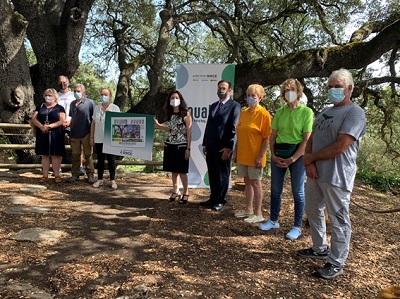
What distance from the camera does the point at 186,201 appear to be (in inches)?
216

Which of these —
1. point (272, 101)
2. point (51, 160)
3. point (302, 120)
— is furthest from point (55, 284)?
point (272, 101)

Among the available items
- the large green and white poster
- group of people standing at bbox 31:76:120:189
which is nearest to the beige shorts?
the large green and white poster

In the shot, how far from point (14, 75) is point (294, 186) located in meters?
6.43

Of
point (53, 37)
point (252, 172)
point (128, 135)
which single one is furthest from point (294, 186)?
point (53, 37)

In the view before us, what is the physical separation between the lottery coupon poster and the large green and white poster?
0.81 m

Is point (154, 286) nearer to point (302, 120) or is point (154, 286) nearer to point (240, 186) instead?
point (302, 120)

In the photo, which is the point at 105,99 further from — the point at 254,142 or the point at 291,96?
the point at 291,96

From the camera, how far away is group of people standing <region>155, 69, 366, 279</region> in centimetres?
309

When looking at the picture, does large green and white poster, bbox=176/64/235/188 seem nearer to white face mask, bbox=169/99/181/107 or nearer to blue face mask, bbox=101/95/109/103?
white face mask, bbox=169/99/181/107

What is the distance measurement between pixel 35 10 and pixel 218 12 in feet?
14.9

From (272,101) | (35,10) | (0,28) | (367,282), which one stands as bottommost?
(367,282)

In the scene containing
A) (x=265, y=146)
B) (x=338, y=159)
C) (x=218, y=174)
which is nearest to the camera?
(x=338, y=159)

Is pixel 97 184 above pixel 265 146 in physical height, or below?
below

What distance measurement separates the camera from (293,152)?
13.3 feet
